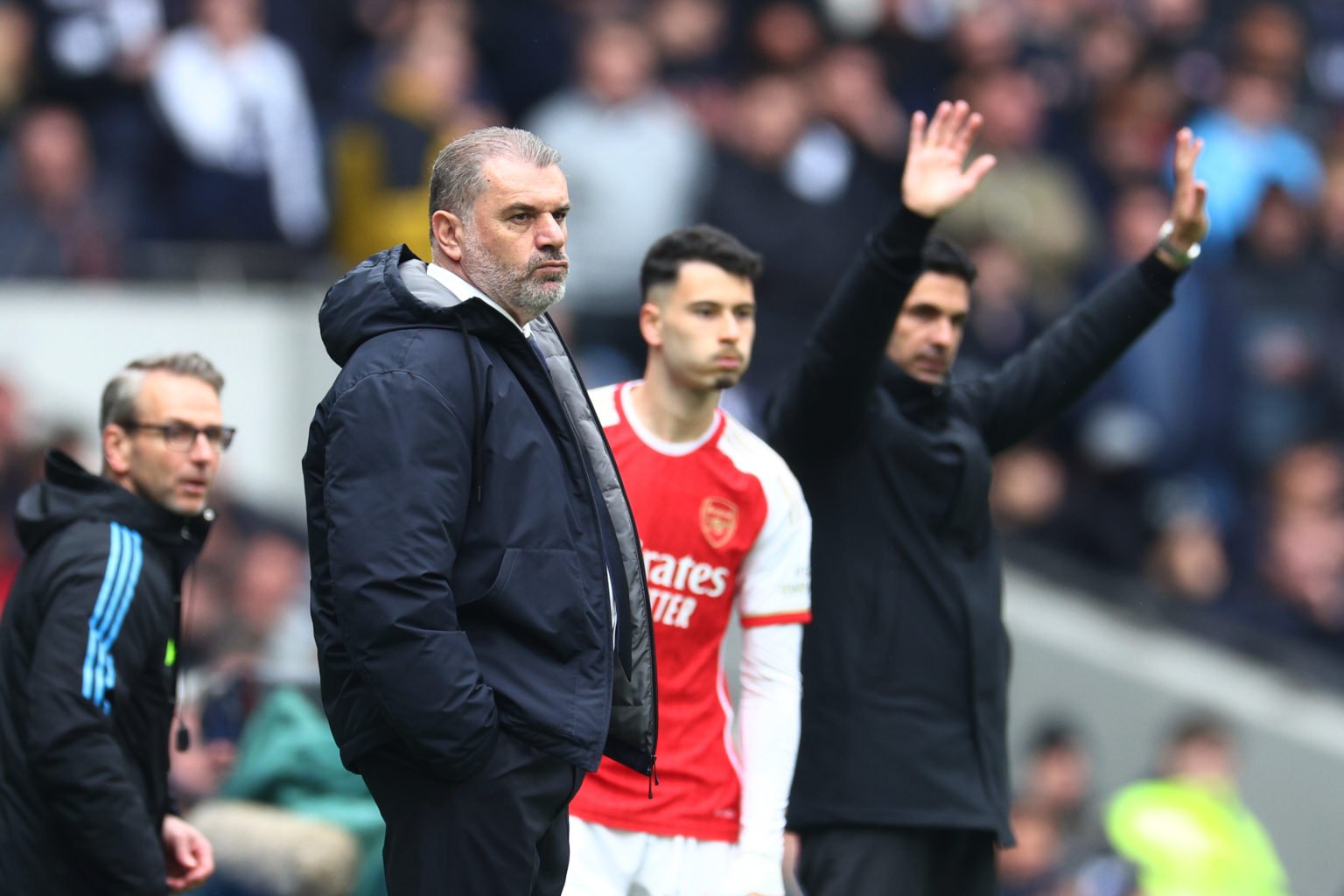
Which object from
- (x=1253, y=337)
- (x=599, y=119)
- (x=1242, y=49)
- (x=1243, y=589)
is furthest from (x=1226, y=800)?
(x=1242, y=49)

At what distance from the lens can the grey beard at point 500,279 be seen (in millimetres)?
4301

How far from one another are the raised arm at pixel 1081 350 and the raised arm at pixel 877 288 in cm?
70

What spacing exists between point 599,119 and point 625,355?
1.34m

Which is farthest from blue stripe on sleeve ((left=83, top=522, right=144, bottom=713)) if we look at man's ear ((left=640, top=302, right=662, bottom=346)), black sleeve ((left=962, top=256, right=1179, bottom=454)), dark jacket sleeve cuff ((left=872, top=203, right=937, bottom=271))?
black sleeve ((left=962, top=256, right=1179, bottom=454))

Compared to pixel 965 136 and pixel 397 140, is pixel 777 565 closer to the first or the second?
pixel 965 136

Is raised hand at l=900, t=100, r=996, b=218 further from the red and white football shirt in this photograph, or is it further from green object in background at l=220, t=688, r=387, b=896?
green object in background at l=220, t=688, r=387, b=896

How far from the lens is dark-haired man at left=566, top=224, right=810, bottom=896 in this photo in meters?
5.20

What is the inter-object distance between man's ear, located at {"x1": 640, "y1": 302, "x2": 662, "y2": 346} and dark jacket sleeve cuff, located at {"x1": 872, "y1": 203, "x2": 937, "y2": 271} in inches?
22.6

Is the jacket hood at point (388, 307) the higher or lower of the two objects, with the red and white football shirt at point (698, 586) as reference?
higher

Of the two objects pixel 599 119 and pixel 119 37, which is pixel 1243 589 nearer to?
pixel 599 119

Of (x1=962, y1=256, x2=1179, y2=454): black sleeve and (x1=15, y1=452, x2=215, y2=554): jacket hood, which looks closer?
(x1=15, y1=452, x2=215, y2=554): jacket hood

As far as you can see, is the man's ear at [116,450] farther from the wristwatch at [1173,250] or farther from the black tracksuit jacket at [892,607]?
the wristwatch at [1173,250]

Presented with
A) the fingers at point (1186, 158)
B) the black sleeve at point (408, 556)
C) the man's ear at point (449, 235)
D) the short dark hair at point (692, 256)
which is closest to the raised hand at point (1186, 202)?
the fingers at point (1186, 158)

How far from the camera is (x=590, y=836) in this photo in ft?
17.0
